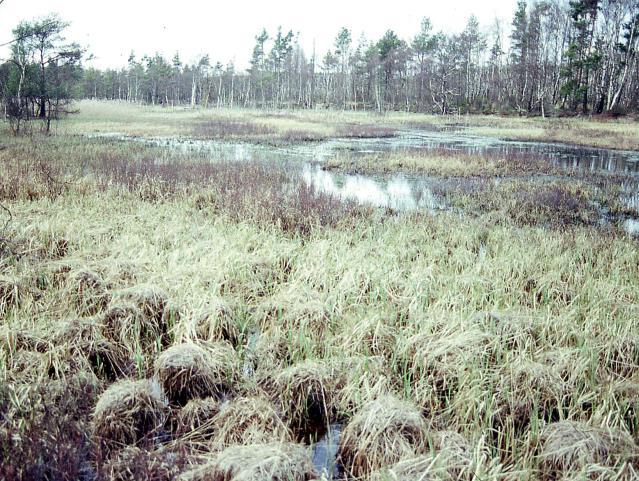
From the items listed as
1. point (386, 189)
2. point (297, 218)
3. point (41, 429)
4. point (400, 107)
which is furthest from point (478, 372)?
point (400, 107)

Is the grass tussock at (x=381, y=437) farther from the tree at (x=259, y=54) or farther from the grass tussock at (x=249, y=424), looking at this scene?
the tree at (x=259, y=54)

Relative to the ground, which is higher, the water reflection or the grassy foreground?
the water reflection

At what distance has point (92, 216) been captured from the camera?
27.6 ft

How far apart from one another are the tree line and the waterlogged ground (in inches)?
429

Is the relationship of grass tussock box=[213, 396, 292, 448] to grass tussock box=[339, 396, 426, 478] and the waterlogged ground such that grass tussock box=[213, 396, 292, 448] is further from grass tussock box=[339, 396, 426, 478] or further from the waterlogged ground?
the waterlogged ground

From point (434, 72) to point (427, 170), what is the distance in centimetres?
4914

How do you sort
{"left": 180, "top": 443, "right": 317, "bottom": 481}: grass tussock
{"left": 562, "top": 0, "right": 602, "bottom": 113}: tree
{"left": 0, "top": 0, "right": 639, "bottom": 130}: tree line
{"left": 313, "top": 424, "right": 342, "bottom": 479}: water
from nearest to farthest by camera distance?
1. {"left": 180, "top": 443, "right": 317, "bottom": 481}: grass tussock
2. {"left": 313, "top": 424, "right": 342, "bottom": 479}: water
3. {"left": 0, "top": 0, "right": 639, "bottom": 130}: tree line
4. {"left": 562, "top": 0, "right": 602, "bottom": 113}: tree

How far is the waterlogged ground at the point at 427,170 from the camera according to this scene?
12500 mm

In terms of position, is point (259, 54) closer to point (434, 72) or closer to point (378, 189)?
point (434, 72)

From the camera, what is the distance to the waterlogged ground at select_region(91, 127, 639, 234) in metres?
12.5

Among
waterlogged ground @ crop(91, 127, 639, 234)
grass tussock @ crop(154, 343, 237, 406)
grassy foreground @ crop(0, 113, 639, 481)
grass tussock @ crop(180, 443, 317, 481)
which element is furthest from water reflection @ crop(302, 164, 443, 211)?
grass tussock @ crop(180, 443, 317, 481)

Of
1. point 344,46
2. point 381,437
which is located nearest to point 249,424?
point 381,437

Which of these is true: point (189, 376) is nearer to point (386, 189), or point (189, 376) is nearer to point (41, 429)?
point (41, 429)

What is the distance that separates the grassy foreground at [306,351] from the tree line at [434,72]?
2003cm
